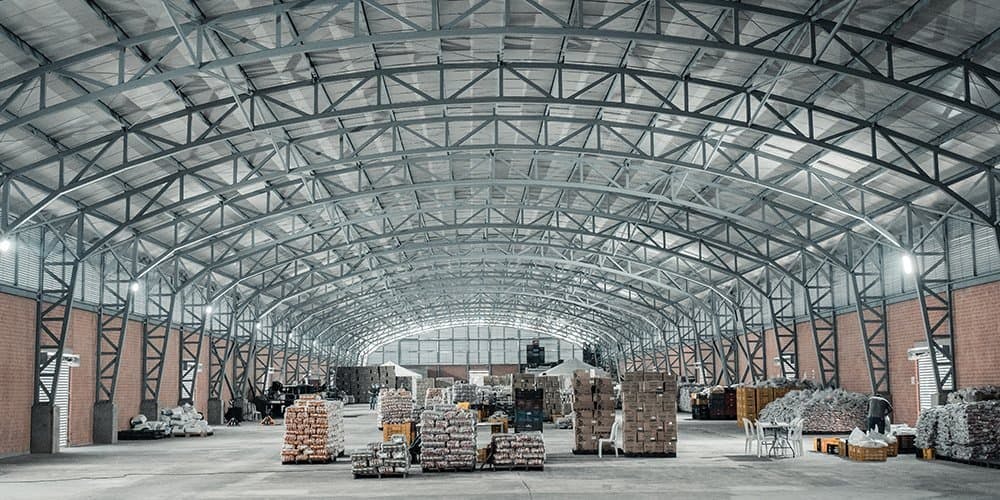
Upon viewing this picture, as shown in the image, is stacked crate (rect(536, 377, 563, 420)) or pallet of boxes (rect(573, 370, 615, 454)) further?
stacked crate (rect(536, 377, 563, 420))

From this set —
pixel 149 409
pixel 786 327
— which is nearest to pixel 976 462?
pixel 786 327

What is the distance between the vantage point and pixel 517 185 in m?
28.2

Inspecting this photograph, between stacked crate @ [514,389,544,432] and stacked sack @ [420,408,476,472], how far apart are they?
11563 mm

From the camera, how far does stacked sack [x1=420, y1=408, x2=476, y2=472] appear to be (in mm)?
20750

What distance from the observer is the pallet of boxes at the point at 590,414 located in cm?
2484

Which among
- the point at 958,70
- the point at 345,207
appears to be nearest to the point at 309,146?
the point at 345,207

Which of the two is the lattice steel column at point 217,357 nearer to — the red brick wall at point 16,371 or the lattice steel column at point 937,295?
the red brick wall at point 16,371

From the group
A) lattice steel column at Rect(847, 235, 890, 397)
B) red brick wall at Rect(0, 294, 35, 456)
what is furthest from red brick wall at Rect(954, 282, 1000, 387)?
red brick wall at Rect(0, 294, 35, 456)

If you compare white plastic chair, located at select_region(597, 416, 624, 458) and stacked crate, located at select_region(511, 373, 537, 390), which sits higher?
stacked crate, located at select_region(511, 373, 537, 390)

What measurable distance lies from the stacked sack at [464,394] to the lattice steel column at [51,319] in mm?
17653

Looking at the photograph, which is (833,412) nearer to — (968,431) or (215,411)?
(968,431)

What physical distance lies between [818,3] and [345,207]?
20.7 metres

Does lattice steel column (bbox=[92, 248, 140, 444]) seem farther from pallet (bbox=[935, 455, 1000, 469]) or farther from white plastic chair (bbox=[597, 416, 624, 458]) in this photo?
pallet (bbox=[935, 455, 1000, 469])

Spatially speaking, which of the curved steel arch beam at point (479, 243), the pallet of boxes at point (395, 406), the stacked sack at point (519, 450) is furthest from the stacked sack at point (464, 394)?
the stacked sack at point (519, 450)
